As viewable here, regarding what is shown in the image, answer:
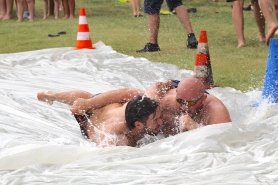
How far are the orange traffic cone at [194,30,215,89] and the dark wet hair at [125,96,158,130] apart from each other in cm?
234

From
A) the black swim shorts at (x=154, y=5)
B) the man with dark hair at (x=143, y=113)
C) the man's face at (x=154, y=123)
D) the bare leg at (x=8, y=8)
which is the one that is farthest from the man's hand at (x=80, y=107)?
the bare leg at (x=8, y=8)

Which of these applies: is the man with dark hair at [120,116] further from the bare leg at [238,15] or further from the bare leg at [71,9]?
the bare leg at [71,9]

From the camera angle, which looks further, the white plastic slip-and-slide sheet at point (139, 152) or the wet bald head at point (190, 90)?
the wet bald head at point (190, 90)

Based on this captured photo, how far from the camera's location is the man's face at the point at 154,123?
15.6 ft

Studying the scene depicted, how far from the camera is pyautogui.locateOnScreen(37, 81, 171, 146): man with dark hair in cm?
475

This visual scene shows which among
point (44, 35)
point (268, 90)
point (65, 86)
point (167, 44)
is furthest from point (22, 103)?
point (44, 35)

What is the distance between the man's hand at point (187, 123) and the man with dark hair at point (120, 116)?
0.18 meters

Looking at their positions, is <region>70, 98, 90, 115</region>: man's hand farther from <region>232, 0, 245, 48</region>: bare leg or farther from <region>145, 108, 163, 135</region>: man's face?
<region>232, 0, 245, 48</region>: bare leg

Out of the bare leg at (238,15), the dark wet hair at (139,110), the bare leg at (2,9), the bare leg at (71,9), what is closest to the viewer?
the dark wet hair at (139,110)

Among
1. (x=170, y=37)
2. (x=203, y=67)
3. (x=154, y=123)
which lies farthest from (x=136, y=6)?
(x=154, y=123)

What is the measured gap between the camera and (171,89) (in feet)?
17.7

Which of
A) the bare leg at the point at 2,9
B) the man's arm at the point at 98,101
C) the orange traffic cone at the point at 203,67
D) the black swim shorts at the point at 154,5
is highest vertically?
the black swim shorts at the point at 154,5

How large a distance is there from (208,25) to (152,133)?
8.54 meters

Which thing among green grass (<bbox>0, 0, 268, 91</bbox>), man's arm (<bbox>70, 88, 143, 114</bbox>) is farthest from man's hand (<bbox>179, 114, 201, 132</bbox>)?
green grass (<bbox>0, 0, 268, 91</bbox>)
